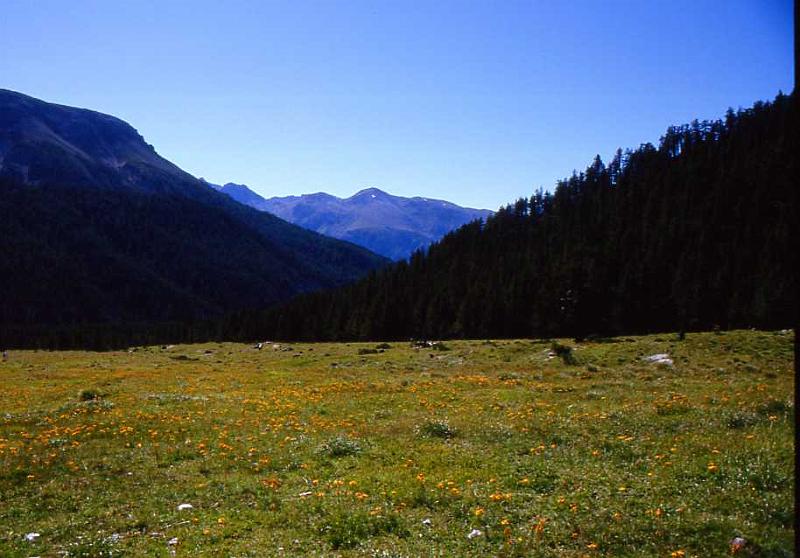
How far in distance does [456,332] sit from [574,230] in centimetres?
6867

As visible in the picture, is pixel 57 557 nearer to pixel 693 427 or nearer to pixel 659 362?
pixel 693 427

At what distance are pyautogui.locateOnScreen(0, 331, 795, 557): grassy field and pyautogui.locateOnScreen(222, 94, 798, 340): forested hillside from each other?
2003 inches

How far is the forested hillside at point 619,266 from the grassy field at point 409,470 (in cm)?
5087

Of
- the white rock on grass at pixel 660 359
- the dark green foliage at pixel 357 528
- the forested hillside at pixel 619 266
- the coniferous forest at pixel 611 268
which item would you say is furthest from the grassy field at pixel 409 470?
the forested hillside at pixel 619 266

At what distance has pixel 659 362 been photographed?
39.7 meters

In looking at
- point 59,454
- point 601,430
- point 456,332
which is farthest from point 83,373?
point 456,332

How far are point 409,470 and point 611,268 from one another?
10308 cm

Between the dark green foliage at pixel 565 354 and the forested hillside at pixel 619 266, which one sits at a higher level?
the forested hillside at pixel 619 266

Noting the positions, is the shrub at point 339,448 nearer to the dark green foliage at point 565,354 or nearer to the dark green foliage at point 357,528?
the dark green foliage at point 357,528

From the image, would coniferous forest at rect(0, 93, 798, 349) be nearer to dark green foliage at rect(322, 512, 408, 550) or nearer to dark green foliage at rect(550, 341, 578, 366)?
dark green foliage at rect(550, 341, 578, 366)

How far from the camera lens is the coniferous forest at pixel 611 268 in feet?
289

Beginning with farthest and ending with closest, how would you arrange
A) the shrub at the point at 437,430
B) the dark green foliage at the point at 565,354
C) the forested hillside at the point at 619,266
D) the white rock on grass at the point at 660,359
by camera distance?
the forested hillside at the point at 619,266, the dark green foliage at the point at 565,354, the white rock on grass at the point at 660,359, the shrub at the point at 437,430

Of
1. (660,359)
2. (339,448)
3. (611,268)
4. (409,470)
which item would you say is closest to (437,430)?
(339,448)

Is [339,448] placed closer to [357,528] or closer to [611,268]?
[357,528]
